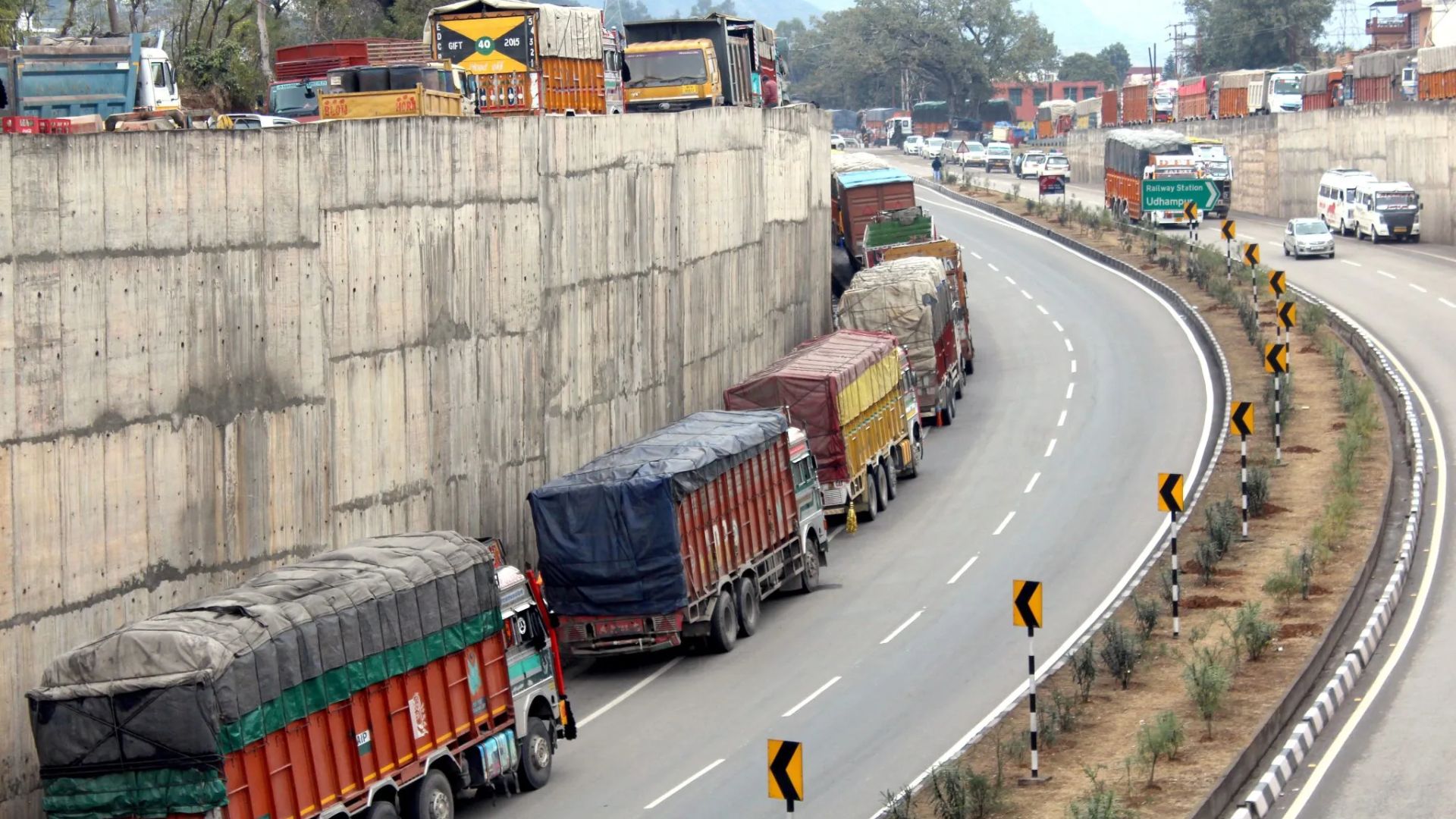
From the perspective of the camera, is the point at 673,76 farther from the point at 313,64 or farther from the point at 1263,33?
the point at 1263,33

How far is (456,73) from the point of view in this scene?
34844 mm

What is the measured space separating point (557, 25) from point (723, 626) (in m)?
15.6

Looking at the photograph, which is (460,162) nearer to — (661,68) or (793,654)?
(793,654)

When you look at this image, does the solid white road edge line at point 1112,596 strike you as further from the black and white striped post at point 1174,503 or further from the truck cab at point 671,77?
the truck cab at point 671,77

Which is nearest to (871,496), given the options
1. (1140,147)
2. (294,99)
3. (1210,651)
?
(1210,651)

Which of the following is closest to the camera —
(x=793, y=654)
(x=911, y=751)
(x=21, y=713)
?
(x=21, y=713)

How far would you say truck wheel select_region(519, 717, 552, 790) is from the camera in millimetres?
21281

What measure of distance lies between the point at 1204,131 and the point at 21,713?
9814 cm

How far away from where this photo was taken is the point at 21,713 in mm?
18500

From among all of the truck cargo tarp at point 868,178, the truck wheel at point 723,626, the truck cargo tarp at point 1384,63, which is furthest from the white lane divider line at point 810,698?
the truck cargo tarp at point 1384,63

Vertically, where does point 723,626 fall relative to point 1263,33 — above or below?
below

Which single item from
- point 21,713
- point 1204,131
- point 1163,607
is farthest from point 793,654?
point 1204,131

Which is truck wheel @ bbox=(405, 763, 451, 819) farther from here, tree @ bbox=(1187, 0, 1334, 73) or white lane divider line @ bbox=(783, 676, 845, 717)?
tree @ bbox=(1187, 0, 1334, 73)

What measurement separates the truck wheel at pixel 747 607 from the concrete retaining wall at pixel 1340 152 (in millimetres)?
50122
